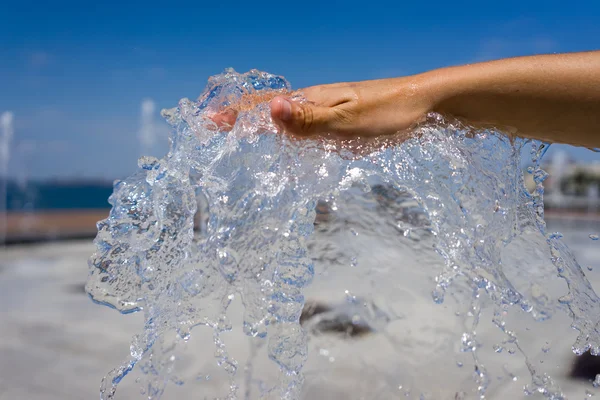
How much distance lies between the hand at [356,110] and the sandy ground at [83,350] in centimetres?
104

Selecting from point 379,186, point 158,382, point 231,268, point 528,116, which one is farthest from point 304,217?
point 158,382

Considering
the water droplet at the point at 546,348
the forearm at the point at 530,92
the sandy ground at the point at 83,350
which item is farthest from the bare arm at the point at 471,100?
the water droplet at the point at 546,348

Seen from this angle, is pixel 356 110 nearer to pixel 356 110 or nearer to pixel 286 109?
pixel 356 110

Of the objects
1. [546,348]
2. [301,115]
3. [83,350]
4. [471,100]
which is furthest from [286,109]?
[83,350]

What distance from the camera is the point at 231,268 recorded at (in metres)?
1.90

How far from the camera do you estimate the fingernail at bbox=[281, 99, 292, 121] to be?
1.73 m

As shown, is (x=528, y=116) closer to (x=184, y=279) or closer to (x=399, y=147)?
(x=399, y=147)

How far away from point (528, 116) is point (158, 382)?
1734 mm

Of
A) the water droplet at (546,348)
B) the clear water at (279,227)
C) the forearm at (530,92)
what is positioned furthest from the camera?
the water droplet at (546,348)

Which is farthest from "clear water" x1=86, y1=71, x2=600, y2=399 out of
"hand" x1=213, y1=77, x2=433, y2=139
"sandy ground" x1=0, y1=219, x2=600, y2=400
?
"sandy ground" x1=0, y1=219, x2=600, y2=400

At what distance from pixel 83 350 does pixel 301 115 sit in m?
2.66

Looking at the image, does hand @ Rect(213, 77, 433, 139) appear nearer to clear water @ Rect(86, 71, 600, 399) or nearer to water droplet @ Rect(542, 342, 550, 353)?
clear water @ Rect(86, 71, 600, 399)

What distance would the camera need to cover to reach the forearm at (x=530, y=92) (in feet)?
5.57

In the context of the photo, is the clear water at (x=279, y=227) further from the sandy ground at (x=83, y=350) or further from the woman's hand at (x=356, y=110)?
the sandy ground at (x=83, y=350)
